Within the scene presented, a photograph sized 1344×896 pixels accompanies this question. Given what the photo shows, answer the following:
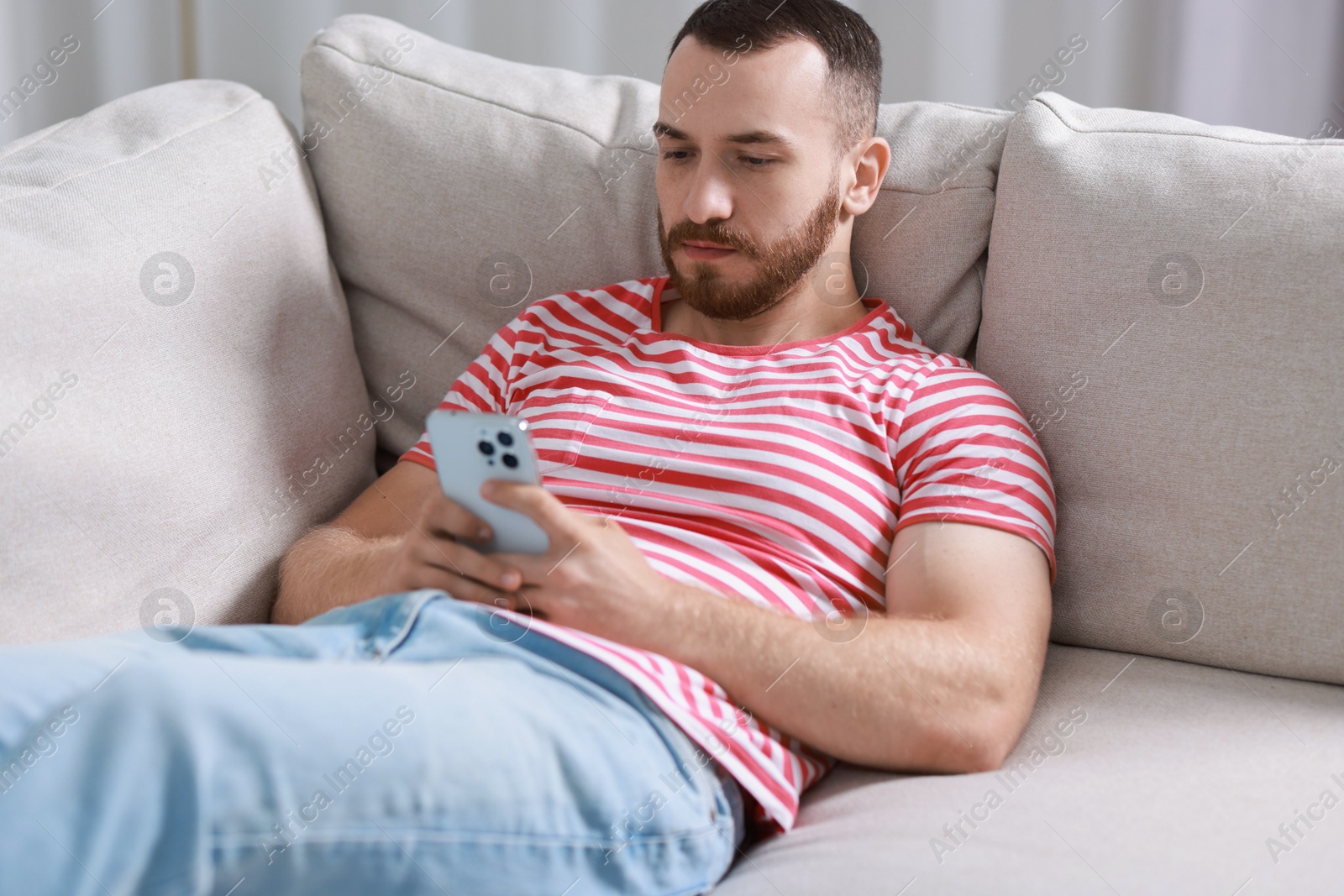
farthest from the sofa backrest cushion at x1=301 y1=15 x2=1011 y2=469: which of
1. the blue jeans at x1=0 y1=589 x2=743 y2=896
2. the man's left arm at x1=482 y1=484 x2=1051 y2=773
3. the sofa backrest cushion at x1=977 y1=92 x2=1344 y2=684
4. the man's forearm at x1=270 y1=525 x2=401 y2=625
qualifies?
the blue jeans at x1=0 y1=589 x2=743 y2=896

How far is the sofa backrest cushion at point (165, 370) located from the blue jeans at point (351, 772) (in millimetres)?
185

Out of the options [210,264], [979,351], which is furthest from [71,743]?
[979,351]

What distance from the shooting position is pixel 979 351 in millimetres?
1184

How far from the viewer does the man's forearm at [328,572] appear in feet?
3.29

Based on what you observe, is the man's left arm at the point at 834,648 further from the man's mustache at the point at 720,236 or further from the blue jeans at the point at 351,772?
the man's mustache at the point at 720,236

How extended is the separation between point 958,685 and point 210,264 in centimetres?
86

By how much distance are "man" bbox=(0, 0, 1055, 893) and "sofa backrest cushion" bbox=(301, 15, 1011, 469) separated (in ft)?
0.18

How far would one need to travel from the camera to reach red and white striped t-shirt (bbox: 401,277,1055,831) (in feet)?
3.16

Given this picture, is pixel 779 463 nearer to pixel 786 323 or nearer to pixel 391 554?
pixel 786 323

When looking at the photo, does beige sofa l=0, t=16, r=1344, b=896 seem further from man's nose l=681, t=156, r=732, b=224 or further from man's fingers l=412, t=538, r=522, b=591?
man's fingers l=412, t=538, r=522, b=591

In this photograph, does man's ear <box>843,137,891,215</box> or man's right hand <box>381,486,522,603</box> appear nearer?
man's right hand <box>381,486,522,603</box>

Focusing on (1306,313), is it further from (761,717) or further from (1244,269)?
(761,717)

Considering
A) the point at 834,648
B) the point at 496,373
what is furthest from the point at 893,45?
the point at 834,648

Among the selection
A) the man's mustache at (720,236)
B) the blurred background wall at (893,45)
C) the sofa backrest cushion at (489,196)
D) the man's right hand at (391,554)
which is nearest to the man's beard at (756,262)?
the man's mustache at (720,236)
